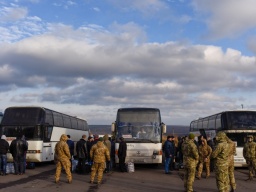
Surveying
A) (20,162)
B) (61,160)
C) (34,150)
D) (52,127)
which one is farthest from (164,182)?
(52,127)

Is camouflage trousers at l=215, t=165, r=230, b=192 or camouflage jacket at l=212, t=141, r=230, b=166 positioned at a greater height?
camouflage jacket at l=212, t=141, r=230, b=166

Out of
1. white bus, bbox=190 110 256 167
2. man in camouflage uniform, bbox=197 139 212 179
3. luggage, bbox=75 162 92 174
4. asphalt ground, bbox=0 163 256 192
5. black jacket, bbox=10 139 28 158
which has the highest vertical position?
white bus, bbox=190 110 256 167

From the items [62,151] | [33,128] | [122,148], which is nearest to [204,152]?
[122,148]

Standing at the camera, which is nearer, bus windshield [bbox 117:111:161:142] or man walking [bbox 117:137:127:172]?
man walking [bbox 117:137:127:172]

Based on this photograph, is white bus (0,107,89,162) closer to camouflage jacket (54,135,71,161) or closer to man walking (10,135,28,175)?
man walking (10,135,28,175)

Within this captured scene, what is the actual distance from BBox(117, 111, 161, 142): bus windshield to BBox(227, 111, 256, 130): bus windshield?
157 inches

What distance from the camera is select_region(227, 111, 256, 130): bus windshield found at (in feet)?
64.7

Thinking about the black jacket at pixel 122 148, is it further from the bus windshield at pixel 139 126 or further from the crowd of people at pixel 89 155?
the bus windshield at pixel 139 126

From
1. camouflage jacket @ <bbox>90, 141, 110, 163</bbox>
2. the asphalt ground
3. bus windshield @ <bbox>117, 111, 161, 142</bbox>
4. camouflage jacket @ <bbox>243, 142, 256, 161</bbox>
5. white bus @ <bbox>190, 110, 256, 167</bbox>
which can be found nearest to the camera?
the asphalt ground

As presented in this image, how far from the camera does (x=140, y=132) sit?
1881cm

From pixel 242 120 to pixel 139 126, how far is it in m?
5.58

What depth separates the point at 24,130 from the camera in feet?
66.1

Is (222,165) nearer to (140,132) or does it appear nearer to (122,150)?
(122,150)

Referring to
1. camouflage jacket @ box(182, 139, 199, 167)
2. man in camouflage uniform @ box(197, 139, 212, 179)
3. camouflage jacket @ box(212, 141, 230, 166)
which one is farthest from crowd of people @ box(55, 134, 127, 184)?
camouflage jacket @ box(212, 141, 230, 166)
